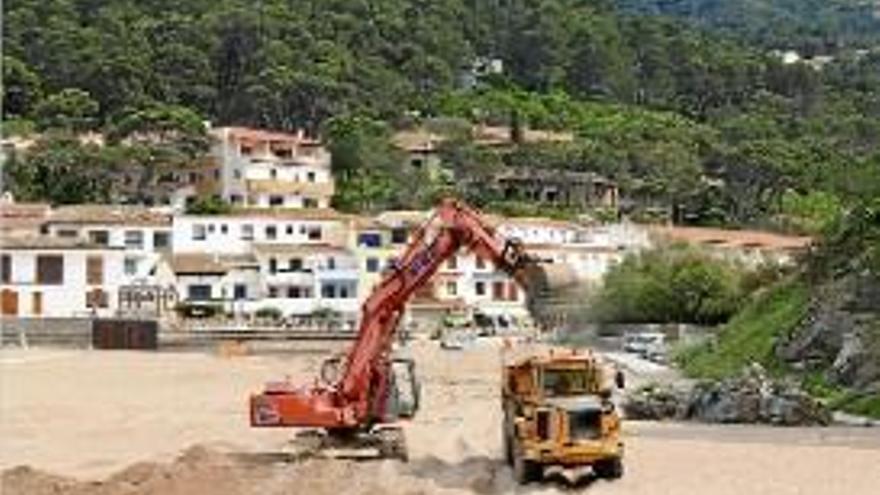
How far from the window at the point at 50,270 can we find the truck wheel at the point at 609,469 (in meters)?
67.1

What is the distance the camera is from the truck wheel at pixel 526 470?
25438 millimetres

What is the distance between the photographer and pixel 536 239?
11188 cm

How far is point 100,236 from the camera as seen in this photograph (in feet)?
330

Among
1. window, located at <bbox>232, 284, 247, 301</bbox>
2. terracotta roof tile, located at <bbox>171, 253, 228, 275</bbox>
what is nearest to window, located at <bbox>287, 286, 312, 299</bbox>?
window, located at <bbox>232, 284, 247, 301</bbox>

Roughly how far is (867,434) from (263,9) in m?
149

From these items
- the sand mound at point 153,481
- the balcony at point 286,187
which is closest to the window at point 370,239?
the balcony at point 286,187

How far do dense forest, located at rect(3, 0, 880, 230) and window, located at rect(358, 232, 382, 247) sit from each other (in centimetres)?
1875

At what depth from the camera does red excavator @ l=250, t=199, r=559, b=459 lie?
27.5 m

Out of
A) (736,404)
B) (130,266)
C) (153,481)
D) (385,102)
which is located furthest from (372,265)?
(153,481)

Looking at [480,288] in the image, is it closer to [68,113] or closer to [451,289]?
[451,289]

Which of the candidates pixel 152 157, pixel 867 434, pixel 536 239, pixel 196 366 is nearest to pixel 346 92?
pixel 152 157

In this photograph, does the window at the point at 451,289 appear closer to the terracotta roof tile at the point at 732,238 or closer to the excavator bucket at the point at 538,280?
the terracotta roof tile at the point at 732,238

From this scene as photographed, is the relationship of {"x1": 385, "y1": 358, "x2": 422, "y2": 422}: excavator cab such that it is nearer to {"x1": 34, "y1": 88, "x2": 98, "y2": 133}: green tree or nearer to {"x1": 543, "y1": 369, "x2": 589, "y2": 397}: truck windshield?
{"x1": 543, "y1": 369, "x2": 589, "y2": 397}: truck windshield

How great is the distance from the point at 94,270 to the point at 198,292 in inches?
321
